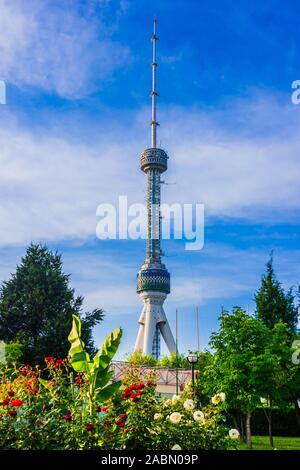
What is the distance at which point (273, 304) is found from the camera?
43875 mm

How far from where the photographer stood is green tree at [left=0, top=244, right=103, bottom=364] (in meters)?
30.9

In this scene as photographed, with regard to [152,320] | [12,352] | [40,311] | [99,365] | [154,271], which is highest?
[154,271]

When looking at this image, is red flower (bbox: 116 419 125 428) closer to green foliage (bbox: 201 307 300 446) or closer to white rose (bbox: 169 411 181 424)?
white rose (bbox: 169 411 181 424)

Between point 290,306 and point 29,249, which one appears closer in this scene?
point 29,249

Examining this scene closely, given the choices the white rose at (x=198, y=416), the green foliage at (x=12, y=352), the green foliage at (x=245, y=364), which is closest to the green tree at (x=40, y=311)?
the green foliage at (x=12, y=352)

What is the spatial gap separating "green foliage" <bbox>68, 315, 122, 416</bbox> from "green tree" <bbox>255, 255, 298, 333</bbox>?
33.4 meters

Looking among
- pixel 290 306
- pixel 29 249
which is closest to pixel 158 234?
pixel 290 306

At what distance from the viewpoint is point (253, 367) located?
23078 mm

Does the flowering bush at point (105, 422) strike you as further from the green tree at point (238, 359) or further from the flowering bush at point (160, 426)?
the green tree at point (238, 359)

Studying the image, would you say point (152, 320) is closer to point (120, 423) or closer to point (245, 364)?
point (245, 364)

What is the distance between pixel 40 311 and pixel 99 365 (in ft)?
71.2

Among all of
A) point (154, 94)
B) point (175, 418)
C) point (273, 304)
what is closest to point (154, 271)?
point (154, 94)
